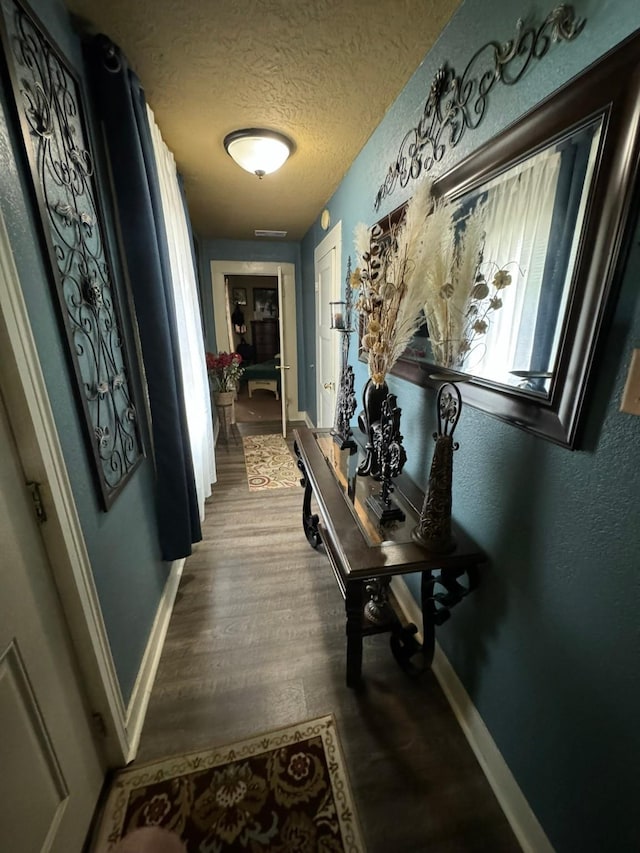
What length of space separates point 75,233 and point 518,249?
1.28 m

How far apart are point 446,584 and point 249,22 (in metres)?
1.97

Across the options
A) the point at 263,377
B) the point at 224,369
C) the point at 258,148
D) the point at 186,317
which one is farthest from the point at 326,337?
the point at 263,377

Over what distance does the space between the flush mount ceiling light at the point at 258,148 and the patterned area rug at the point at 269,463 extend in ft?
7.48

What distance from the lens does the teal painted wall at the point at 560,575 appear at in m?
0.64

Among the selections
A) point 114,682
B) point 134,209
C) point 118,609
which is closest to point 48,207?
point 134,209

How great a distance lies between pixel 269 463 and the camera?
3.39 m

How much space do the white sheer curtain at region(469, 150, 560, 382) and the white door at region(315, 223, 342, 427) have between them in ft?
5.80

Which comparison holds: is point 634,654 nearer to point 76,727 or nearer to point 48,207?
point 76,727

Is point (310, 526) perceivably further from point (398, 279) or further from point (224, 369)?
point (224, 369)

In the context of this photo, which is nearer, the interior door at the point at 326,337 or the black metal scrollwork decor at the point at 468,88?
the black metal scrollwork decor at the point at 468,88

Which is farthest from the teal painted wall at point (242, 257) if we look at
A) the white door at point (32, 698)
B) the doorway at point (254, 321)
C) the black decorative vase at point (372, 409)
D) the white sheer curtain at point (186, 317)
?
the white door at point (32, 698)

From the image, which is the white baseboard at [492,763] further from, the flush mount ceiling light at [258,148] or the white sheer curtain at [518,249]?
the flush mount ceiling light at [258,148]

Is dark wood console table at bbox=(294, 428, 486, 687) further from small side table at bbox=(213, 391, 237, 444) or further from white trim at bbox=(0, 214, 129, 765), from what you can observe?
small side table at bbox=(213, 391, 237, 444)

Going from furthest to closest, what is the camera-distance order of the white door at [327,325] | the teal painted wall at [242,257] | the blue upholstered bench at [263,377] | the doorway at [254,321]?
1. the doorway at [254,321]
2. the blue upholstered bench at [263,377]
3. the teal painted wall at [242,257]
4. the white door at [327,325]
